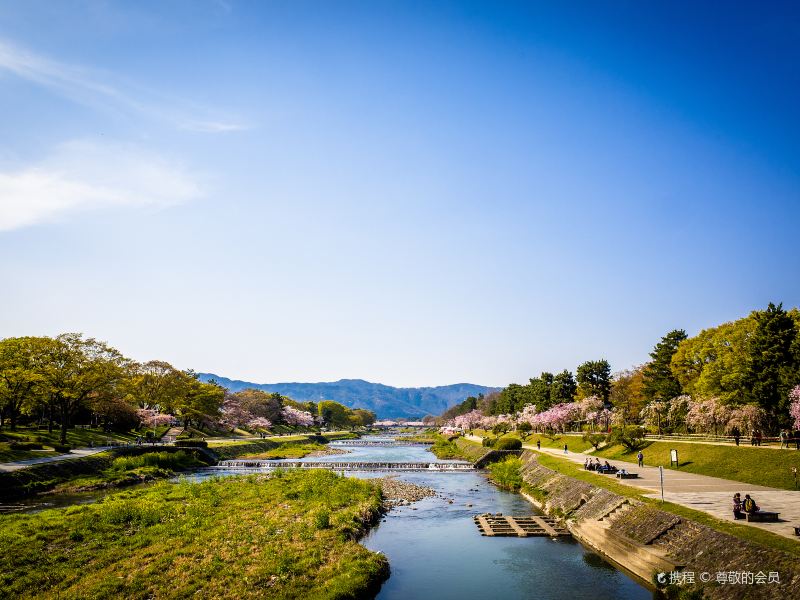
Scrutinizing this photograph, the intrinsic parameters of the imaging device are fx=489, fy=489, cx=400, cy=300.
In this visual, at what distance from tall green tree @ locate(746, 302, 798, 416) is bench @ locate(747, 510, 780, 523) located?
30101 mm

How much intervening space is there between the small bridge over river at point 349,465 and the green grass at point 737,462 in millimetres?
30353

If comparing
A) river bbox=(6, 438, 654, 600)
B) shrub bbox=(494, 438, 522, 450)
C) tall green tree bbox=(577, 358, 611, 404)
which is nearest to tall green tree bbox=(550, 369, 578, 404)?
tall green tree bbox=(577, 358, 611, 404)

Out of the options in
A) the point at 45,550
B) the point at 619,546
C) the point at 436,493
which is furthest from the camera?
the point at 436,493

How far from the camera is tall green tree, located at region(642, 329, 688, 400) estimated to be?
7412 cm

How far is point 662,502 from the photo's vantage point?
96.6ft

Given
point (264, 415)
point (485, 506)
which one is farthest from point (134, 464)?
point (264, 415)

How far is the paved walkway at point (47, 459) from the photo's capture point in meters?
47.3

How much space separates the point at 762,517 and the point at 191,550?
94.9ft

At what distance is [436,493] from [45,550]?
35.1m

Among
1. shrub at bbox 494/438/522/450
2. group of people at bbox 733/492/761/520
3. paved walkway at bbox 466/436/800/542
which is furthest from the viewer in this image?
shrub at bbox 494/438/522/450

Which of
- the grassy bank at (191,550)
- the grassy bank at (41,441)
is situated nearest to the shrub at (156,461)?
the grassy bank at (41,441)

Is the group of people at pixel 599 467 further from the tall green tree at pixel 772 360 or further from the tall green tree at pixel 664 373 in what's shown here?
the tall green tree at pixel 664 373

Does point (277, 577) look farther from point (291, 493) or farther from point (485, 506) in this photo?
point (485, 506)

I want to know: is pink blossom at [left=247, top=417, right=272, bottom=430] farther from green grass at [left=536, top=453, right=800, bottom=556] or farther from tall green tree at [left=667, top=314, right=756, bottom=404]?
green grass at [left=536, top=453, right=800, bottom=556]
